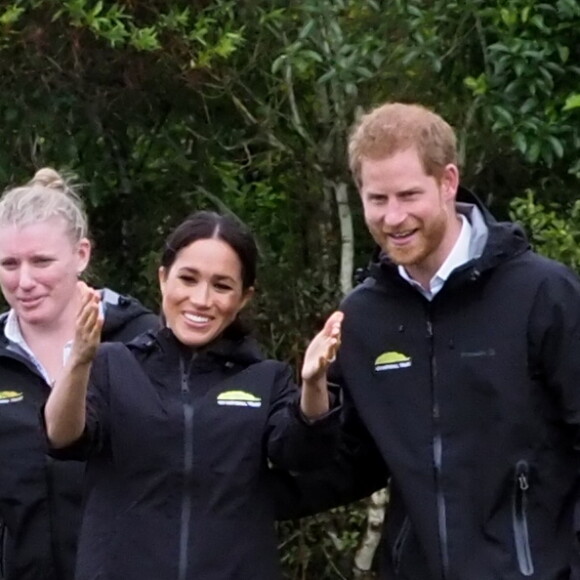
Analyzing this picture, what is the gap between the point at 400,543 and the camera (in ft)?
13.7

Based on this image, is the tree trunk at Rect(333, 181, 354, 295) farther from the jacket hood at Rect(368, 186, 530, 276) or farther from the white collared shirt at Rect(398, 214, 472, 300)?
the white collared shirt at Rect(398, 214, 472, 300)

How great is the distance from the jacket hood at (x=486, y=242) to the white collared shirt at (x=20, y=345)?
107 centimetres

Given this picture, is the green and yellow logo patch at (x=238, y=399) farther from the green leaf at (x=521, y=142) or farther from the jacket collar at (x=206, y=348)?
the green leaf at (x=521, y=142)

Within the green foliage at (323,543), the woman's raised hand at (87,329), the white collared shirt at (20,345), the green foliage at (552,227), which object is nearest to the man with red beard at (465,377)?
the woman's raised hand at (87,329)

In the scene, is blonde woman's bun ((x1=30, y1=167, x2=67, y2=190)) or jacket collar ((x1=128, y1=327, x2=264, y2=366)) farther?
blonde woman's bun ((x1=30, y1=167, x2=67, y2=190))

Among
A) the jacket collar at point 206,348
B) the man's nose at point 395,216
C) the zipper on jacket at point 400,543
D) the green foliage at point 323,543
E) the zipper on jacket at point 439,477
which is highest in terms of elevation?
the man's nose at point 395,216

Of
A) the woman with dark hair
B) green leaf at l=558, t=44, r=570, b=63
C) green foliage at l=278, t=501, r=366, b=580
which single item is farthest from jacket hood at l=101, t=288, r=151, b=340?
green foliage at l=278, t=501, r=366, b=580

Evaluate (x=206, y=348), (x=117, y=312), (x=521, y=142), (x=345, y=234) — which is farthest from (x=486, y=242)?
(x=345, y=234)

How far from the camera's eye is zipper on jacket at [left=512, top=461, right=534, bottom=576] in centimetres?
394

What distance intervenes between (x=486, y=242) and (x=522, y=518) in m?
0.77

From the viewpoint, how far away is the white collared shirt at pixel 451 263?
406 cm

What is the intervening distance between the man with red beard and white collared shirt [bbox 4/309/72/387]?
1038mm

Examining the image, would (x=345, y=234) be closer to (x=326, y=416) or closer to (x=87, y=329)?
(x=326, y=416)

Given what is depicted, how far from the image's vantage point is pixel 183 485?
13.4 feet
